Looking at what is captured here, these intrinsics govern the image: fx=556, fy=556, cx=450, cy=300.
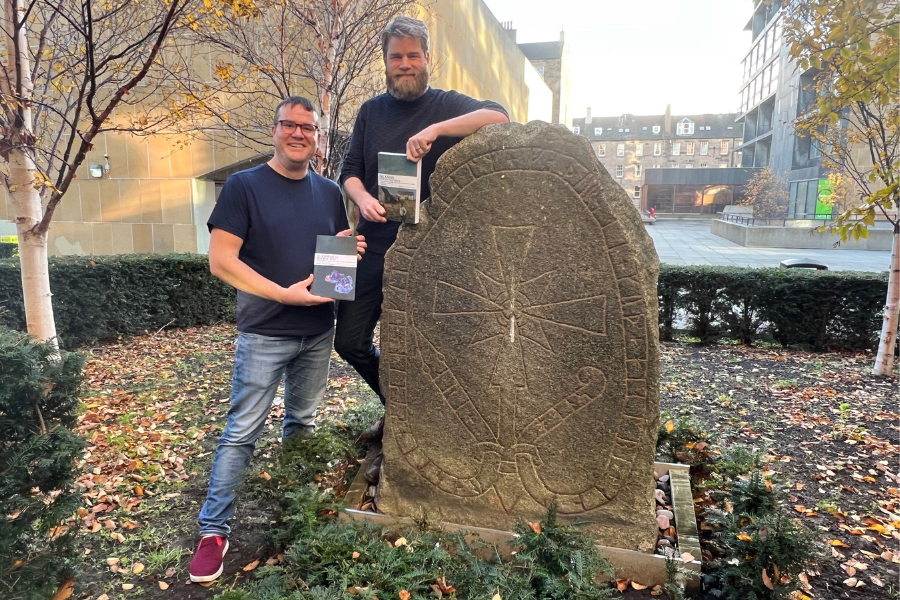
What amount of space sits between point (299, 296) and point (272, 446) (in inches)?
77.5

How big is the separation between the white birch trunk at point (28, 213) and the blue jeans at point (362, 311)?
121 inches

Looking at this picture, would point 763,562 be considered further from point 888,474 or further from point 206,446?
point 206,446

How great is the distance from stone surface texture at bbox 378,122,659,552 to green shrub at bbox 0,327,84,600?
1.43 meters

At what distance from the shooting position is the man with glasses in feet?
8.89

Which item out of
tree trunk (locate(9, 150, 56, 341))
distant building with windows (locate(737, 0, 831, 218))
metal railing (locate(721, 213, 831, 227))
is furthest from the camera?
distant building with windows (locate(737, 0, 831, 218))

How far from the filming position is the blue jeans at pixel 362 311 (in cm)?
312

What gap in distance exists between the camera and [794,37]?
6.18 m

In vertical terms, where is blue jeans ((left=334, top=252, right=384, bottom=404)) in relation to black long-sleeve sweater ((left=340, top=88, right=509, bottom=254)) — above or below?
below

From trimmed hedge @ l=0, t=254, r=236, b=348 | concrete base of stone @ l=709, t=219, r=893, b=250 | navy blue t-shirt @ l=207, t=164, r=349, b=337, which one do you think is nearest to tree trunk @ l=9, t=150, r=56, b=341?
trimmed hedge @ l=0, t=254, r=236, b=348

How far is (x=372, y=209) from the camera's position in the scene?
2844 millimetres

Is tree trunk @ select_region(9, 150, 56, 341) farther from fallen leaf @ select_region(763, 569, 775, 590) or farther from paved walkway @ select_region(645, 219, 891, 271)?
paved walkway @ select_region(645, 219, 891, 271)

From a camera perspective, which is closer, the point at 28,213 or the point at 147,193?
the point at 28,213

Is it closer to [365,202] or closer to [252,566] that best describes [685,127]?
[365,202]

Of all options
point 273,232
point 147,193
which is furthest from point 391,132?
point 147,193
